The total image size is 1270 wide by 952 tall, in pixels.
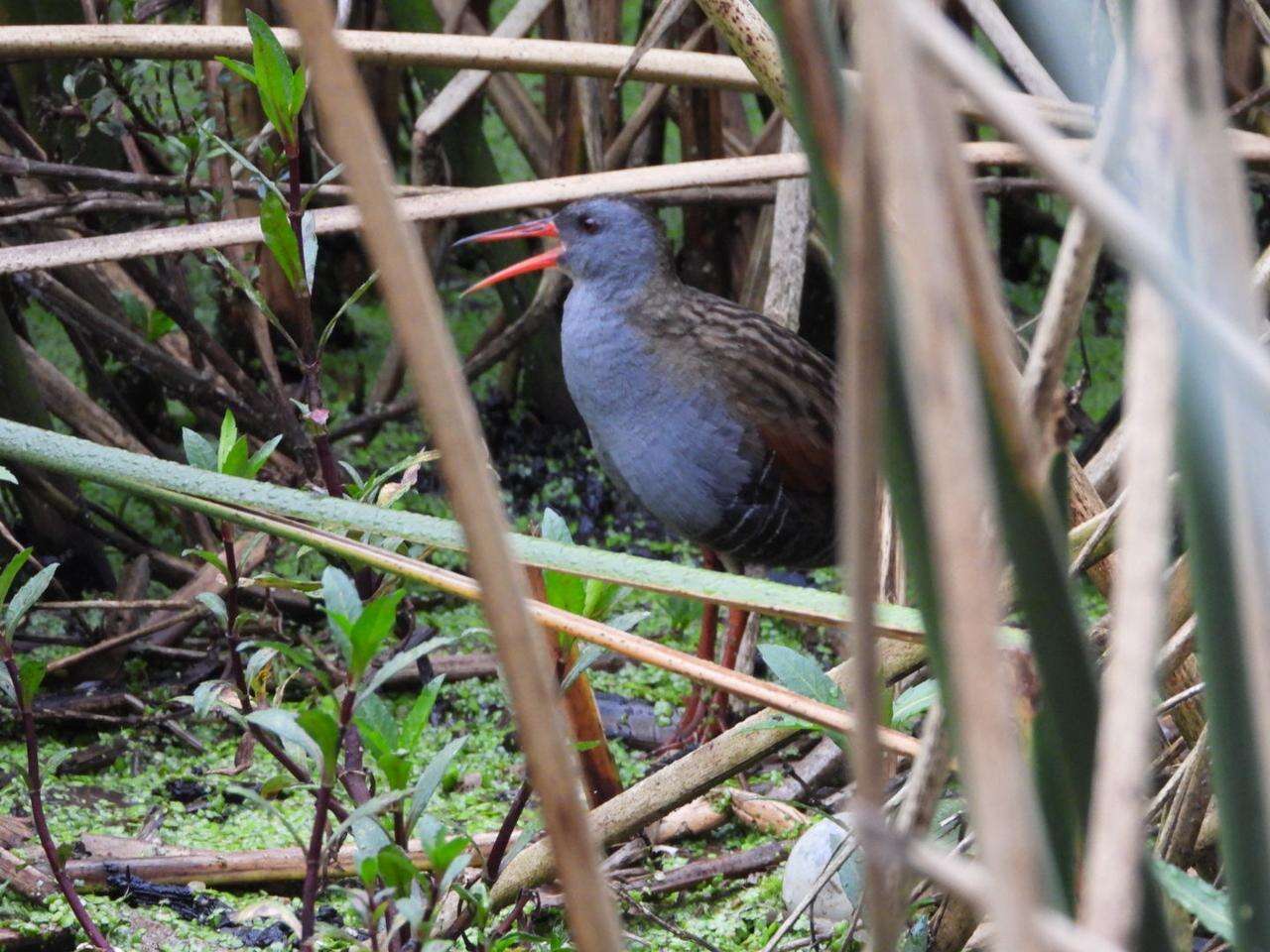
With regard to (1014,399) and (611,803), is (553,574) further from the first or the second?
(1014,399)

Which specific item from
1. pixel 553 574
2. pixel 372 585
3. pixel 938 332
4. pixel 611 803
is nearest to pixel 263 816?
pixel 372 585

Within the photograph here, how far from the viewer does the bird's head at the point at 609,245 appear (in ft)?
8.66

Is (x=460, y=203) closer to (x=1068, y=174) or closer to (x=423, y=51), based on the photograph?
(x=423, y=51)

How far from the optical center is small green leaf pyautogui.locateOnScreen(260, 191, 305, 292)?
151cm

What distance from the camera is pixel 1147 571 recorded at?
0.55m

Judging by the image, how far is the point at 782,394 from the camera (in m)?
2.43

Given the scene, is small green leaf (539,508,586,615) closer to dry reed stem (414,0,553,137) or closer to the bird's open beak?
the bird's open beak

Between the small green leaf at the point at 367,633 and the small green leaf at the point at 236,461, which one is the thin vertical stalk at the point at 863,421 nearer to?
the small green leaf at the point at 367,633

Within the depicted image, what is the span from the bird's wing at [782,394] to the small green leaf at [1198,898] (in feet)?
4.97

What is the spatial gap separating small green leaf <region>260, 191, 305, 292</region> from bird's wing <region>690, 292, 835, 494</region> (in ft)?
3.28

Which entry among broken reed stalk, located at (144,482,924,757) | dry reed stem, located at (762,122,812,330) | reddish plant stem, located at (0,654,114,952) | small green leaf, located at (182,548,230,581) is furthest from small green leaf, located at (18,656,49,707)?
dry reed stem, located at (762,122,812,330)

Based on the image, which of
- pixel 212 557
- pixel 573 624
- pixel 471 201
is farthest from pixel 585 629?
pixel 471 201

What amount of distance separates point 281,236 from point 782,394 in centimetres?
110

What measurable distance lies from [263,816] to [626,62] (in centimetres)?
116
